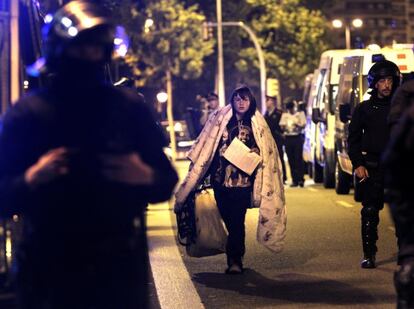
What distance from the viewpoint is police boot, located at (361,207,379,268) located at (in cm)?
1008

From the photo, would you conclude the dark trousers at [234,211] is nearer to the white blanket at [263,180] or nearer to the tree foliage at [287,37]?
the white blanket at [263,180]

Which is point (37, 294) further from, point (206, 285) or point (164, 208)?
point (164, 208)

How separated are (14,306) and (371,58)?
1338 cm

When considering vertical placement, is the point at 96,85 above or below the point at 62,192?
above

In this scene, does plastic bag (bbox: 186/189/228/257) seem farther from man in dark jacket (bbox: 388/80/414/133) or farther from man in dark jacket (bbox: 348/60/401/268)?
man in dark jacket (bbox: 388/80/414/133)

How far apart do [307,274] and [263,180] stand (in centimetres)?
90

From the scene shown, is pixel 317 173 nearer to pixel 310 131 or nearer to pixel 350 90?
pixel 310 131

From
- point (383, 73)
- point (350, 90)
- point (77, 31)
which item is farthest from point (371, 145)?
point (350, 90)

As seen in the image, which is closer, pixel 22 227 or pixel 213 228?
pixel 22 227

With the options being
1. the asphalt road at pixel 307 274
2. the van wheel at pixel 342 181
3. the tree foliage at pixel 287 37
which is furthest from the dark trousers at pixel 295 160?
the tree foliage at pixel 287 37

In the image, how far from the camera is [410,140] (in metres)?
4.39

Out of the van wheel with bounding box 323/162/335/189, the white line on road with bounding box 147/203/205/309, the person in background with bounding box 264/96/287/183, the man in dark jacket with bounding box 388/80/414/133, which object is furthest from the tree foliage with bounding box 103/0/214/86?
the man in dark jacket with bounding box 388/80/414/133

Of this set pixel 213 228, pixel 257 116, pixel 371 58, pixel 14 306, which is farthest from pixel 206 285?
pixel 371 58

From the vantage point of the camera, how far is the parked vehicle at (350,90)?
1734 cm
